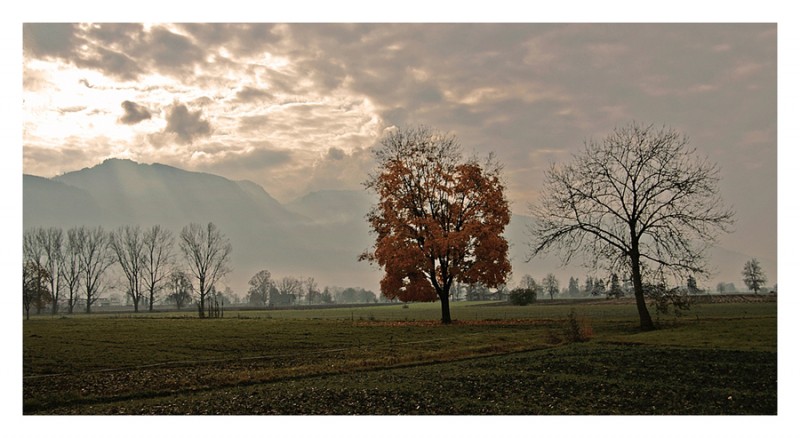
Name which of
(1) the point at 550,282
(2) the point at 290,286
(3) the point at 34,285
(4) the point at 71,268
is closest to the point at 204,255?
(4) the point at 71,268

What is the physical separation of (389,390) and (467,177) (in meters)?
28.4

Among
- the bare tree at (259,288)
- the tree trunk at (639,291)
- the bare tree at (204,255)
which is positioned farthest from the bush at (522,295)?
the bare tree at (259,288)

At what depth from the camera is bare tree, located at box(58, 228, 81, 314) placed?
7162 centimetres

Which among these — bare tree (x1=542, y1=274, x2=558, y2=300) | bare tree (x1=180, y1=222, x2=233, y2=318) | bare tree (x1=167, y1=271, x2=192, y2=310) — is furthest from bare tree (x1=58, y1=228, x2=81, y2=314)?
bare tree (x1=542, y1=274, x2=558, y2=300)

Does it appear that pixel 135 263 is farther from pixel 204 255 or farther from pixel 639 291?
pixel 639 291

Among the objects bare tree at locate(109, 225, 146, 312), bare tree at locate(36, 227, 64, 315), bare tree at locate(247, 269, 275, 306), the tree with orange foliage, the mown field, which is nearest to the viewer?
the mown field

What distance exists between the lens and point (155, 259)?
295 feet

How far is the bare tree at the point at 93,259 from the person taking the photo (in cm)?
Answer: 7669

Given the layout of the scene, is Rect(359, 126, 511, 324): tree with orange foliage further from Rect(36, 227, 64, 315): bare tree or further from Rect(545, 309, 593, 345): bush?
Rect(36, 227, 64, 315): bare tree

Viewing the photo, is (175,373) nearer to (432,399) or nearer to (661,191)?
(432,399)

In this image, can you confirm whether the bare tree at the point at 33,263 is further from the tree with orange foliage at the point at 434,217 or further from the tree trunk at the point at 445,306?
the tree trunk at the point at 445,306

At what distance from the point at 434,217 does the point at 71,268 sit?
174 ft

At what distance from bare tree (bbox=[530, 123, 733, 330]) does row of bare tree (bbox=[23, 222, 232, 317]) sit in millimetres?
46117
